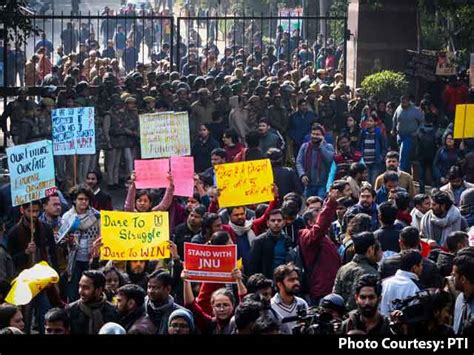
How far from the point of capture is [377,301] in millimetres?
9758

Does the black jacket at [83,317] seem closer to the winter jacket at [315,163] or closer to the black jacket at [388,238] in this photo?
the black jacket at [388,238]

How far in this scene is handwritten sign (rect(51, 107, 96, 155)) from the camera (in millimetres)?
15852

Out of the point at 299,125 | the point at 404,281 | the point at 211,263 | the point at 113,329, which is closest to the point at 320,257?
the point at 211,263

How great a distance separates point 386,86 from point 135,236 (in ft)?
40.2

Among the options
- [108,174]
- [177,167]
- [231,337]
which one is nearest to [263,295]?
[231,337]

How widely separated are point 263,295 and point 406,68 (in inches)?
605

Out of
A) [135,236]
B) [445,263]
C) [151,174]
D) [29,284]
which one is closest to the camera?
[29,284]

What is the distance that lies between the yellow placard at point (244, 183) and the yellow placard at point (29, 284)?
103 inches

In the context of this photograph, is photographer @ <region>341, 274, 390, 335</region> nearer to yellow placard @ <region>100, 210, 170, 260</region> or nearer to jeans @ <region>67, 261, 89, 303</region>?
yellow placard @ <region>100, 210, 170, 260</region>

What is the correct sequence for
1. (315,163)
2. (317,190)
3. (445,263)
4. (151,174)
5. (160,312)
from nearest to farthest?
(160,312), (445,263), (151,174), (315,163), (317,190)

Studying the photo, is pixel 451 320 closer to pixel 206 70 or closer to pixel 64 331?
pixel 64 331

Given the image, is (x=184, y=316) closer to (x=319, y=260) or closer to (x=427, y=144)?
(x=319, y=260)

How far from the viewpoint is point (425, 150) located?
2016 cm

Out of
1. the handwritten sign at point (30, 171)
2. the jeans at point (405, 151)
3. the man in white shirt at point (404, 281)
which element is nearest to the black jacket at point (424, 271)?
the man in white shirt at point (404, 281)
